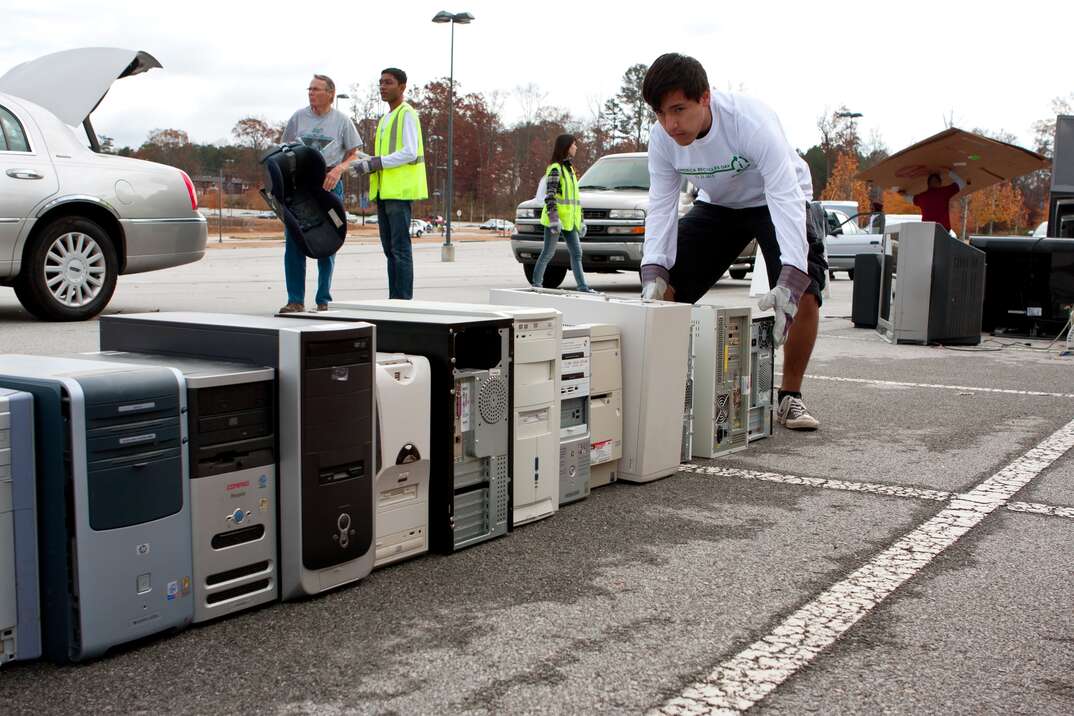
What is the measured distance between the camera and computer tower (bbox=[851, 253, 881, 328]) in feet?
37.1

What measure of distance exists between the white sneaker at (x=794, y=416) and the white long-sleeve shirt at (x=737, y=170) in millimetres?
976

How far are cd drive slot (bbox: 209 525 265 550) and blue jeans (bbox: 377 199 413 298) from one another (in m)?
5.74

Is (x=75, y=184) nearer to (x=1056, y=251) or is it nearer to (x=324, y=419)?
(x=324, y=419)

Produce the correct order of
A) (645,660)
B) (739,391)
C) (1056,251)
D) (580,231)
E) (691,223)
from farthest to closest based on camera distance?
(580,231), (1056,251), (691,223), (739,391), (645,660)

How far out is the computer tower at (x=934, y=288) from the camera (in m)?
9.70

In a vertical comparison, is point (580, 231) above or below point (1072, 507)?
above

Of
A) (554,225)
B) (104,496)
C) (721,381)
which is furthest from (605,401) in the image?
(554,225)

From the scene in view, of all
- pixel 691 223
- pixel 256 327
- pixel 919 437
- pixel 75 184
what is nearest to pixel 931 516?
pixel 919 437

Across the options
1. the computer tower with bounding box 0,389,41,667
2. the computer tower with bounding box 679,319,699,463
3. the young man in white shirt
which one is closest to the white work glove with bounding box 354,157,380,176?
the young man in white shirt

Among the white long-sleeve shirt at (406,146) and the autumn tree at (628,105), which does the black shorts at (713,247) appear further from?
the autumn tree at (628,105)

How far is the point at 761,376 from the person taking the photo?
5258 mm

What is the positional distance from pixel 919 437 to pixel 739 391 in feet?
3.53

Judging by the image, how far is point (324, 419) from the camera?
9.30 feet

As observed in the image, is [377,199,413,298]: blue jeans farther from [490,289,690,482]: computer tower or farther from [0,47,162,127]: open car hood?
[490,289,690,482]: computer tower
